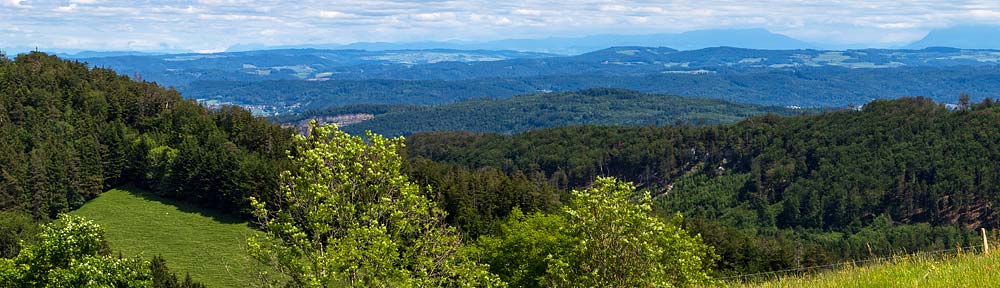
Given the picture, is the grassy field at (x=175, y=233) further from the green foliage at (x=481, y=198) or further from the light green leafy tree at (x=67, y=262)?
the light green leafy tree at (x=67, y=262)

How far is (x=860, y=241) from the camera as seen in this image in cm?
15812

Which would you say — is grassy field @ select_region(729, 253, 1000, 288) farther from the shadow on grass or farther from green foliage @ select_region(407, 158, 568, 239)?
the shadow on grass

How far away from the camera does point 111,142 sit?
125188mm

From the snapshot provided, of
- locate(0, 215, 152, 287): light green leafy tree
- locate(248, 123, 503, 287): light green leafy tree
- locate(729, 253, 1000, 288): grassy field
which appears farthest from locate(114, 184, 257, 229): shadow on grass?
locate(729, 253, 1000, 288): grassy field

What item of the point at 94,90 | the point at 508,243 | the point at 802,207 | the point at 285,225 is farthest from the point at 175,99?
the point at 802,207

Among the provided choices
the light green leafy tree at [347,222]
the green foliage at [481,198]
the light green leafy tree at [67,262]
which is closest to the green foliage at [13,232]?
the green foliage at [481,198]

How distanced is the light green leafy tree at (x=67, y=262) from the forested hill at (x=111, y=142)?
63.5m

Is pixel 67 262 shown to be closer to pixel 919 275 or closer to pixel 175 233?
pixel 919 275

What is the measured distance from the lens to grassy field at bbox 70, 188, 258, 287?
85194mm

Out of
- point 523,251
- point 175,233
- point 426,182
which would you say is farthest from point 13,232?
point 523,251

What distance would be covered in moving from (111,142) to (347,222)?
11293cm

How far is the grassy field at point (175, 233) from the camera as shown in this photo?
85.2 meters

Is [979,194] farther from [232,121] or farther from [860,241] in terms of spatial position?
[232,121]

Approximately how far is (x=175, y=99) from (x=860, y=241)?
13997 cm
